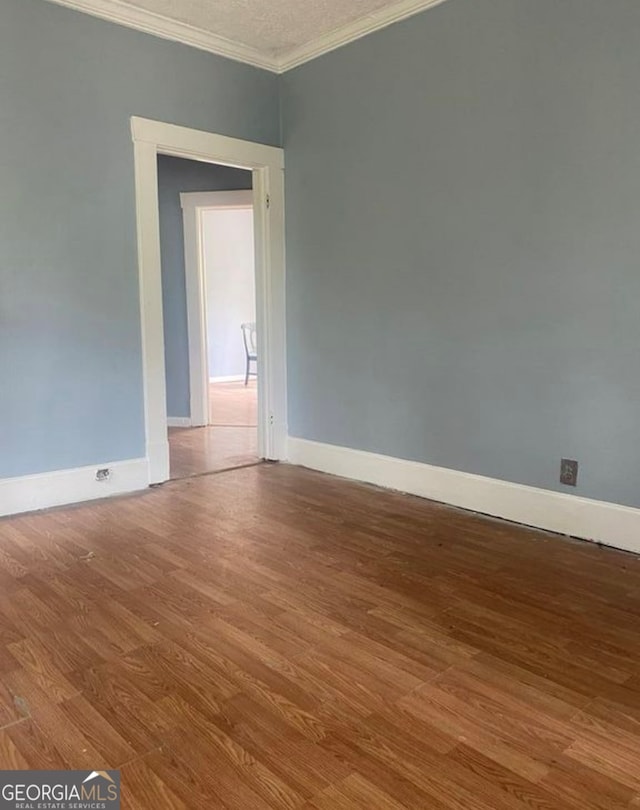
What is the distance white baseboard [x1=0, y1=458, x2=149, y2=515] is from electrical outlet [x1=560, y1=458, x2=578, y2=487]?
90.4 inches

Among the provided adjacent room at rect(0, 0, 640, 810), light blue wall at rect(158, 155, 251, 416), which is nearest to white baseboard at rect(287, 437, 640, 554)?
adjacent room at rect(0, 0, 640, 810)

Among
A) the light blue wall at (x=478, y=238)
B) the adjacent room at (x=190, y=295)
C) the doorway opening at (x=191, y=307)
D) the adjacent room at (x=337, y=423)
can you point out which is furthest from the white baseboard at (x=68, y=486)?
the light blue wall at (x=478, y=238)

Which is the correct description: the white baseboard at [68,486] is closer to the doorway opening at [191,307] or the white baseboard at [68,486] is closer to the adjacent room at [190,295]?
the doorway opening at [191,307]

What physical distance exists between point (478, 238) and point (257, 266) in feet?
5.42

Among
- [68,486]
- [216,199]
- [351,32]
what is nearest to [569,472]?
[68,486]

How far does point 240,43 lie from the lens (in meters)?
3.73

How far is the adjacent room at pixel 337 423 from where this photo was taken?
1517 mm

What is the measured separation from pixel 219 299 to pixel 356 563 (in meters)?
7.34

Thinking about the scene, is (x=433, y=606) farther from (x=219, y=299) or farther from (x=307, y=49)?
(x=219, y=299)

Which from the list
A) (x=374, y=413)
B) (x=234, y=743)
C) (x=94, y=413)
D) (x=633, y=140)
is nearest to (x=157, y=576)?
(x=234, y=743)

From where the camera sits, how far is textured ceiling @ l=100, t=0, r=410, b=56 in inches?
128

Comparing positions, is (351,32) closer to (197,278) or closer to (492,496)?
(197,278)

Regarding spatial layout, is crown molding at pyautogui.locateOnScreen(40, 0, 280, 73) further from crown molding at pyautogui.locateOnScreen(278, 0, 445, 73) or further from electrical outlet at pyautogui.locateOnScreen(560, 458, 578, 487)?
electrical outlet at pyautogui.locateOnScreen(560, 458, 578, 487)

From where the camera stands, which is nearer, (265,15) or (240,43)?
(265,15)
